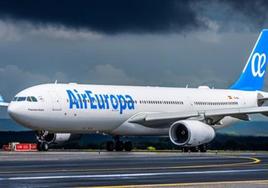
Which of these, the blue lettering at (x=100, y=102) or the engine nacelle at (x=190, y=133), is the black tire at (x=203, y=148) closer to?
the engine nacelle at (x=190, y=133)

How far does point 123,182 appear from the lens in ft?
66.6

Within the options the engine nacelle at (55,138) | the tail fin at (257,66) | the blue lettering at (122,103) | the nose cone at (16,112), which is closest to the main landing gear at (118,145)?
the engine nacelle at (55,138)

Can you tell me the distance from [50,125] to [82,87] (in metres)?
3.79

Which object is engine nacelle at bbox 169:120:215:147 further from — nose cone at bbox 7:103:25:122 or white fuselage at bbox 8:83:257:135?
nose cone at bbox 7:103:25:122

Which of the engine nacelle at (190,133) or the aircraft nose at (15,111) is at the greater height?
the aircraft nose at (15,111)

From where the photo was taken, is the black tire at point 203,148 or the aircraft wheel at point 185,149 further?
the aircraft wheel at point 185,149

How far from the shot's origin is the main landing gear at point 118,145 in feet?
173

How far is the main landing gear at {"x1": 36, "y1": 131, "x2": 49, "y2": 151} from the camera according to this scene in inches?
1921

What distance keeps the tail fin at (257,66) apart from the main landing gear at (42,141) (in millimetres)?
20904

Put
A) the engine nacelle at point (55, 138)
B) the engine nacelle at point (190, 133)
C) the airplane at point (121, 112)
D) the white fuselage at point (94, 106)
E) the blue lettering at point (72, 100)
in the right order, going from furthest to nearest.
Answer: the engine nacelle at point (55, 138) → the engine nacelle at point (190, 133) → the blue lettering at point (72, 100) → the airplane at point (121, 112) → the white fuselage at point (94, 106)

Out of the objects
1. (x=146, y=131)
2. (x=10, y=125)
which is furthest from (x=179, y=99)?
(x=10, y=125)

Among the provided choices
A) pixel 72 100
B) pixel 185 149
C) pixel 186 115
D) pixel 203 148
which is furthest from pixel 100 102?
pixel 203 148

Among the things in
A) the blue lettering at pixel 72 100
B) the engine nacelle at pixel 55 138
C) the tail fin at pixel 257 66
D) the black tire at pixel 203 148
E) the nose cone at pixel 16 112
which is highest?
the tail fin at pixel 257 66

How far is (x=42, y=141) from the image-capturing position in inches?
1962
